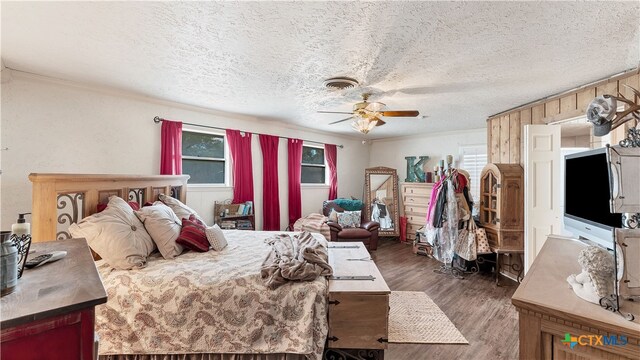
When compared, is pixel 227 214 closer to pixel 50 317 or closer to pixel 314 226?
pixel 314 226

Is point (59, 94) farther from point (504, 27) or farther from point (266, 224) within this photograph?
point (504, 27)

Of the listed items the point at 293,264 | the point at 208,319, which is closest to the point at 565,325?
the point at 293,264

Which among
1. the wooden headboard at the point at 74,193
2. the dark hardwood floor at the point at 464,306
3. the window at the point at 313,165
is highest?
the window at the point at 313,165

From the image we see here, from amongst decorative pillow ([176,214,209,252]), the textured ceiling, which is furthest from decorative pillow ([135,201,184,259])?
the textured ceiling

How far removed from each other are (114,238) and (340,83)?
227 cm

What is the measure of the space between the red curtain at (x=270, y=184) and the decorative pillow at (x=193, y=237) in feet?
6.69

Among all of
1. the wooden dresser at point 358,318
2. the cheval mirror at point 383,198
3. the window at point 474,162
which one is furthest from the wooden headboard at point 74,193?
the window at point 474,162

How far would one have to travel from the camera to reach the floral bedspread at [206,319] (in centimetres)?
173

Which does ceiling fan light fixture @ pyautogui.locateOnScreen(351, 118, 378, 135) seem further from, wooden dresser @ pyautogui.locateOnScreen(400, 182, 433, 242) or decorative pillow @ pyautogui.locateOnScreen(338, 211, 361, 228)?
wooden dresser @ pyautogui.locateOnScreen(400, 182, 433, 242)

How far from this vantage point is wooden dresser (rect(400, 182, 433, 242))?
17.2ft

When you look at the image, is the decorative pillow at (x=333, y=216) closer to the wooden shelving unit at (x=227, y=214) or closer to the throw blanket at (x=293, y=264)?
the wooden shelving unit at (x=227, y=214)

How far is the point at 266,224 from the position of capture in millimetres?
4492

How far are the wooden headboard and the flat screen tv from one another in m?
3.28

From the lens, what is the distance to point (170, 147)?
3.41 metres
